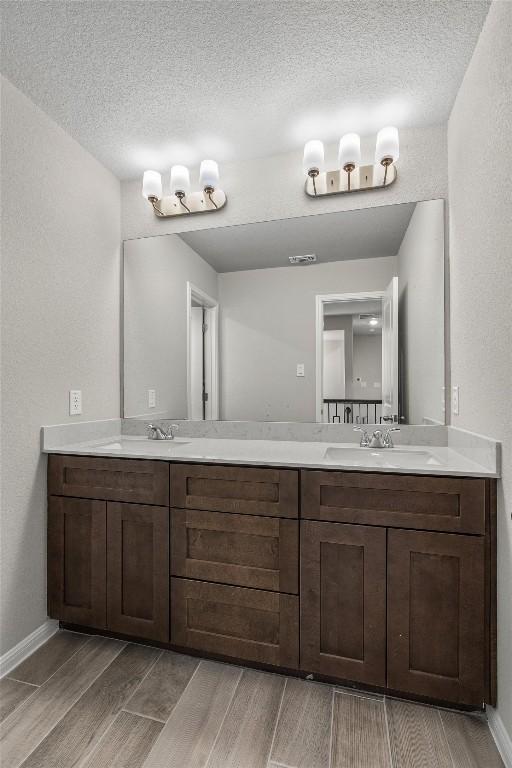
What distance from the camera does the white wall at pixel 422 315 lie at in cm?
188

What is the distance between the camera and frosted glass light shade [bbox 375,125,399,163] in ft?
5.90

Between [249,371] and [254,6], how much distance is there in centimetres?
147

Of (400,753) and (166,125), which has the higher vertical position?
(166,125)

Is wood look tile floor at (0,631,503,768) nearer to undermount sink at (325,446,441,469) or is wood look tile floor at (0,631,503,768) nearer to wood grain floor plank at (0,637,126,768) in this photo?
wood grain floor plank at (0,637,126,768)

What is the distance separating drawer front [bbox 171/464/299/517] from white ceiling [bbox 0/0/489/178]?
1.58m

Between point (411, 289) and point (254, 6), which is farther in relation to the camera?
point (411, 289)

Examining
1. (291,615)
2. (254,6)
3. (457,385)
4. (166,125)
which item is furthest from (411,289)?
(291,615)

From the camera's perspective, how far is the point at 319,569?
147 cm

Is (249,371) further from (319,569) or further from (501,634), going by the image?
(501,634)

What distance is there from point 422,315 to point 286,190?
97 cm

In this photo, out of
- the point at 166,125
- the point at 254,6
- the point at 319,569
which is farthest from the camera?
the point at 166,125

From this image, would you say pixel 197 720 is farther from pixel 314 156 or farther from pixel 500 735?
pixel 314 156

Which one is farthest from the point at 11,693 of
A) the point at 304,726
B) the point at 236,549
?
the point at 304,726

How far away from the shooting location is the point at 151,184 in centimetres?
214
